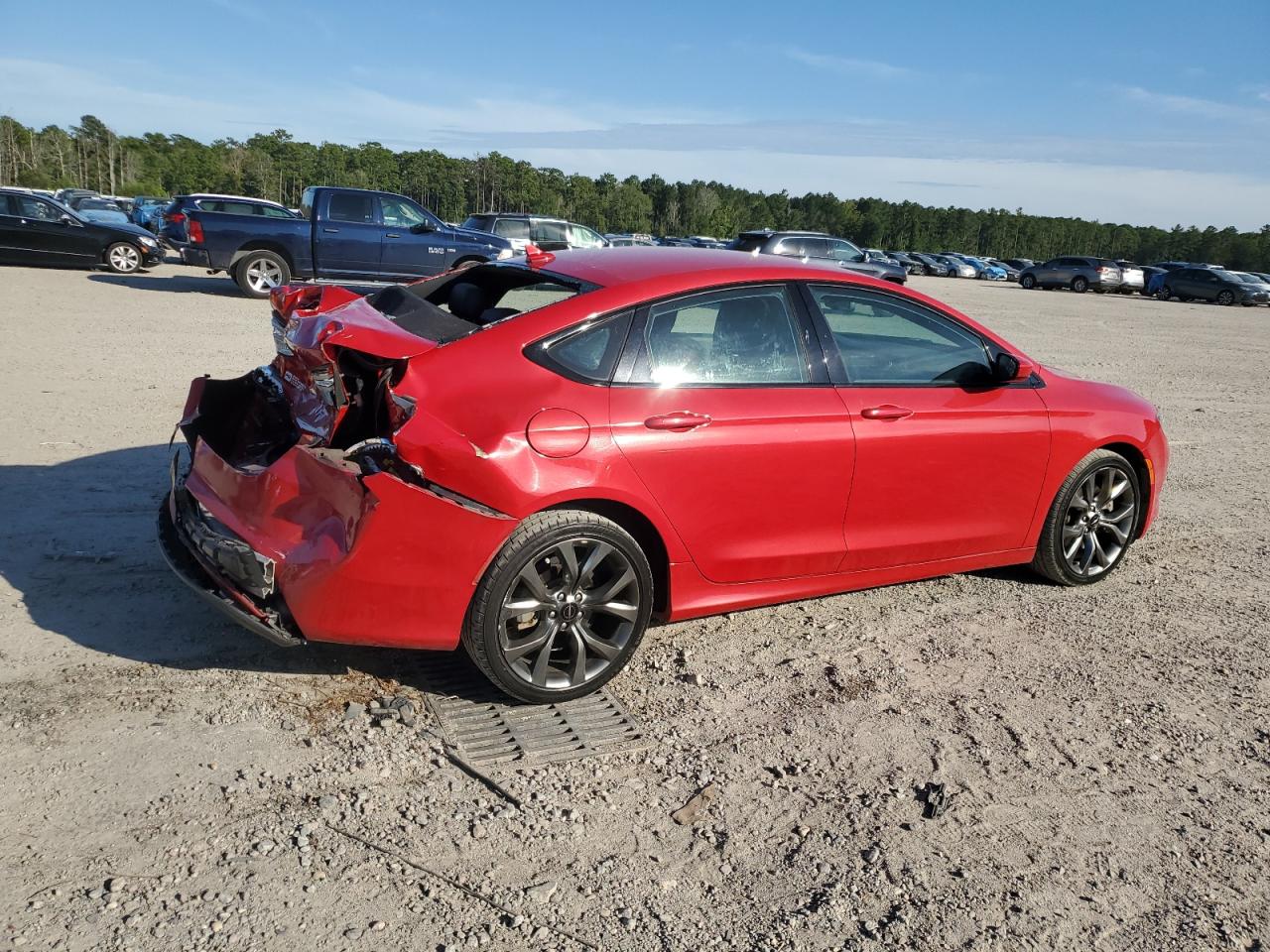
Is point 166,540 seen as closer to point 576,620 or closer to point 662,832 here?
point 576,620

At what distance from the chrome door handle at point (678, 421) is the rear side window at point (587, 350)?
239 mm

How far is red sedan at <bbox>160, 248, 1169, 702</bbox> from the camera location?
3516 millimetres

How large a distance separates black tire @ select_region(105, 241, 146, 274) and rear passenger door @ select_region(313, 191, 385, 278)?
6.06m

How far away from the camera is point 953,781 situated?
3.48m

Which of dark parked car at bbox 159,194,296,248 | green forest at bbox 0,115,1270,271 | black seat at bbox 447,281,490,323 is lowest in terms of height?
black seat at bbox 447,281,490,323

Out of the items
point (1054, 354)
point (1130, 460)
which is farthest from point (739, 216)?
point (1130, 460)

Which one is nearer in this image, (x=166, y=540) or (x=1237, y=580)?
(x=166, y=540)

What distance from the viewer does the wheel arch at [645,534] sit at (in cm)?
382

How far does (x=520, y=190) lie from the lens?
13450cm

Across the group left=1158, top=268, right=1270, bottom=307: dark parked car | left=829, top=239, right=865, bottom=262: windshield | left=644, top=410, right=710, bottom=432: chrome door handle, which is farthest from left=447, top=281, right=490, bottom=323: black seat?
left=1158, top=268, right=1270, bottom=307: dark parked car

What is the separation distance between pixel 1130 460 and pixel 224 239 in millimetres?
14857

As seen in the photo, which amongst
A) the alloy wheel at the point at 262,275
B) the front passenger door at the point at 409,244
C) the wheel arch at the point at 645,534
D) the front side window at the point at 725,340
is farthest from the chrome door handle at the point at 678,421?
the alloy wheel at the point at 262,275

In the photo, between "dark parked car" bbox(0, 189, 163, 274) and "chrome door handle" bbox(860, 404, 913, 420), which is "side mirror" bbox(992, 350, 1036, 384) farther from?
"dark parked car" bbox(0, 189, 163, 274)

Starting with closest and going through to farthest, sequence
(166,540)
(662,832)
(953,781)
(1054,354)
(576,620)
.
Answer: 1. (662,832)
2. (953,781)
3. (576,620)
4. (166,540)
5. (1054,354)
